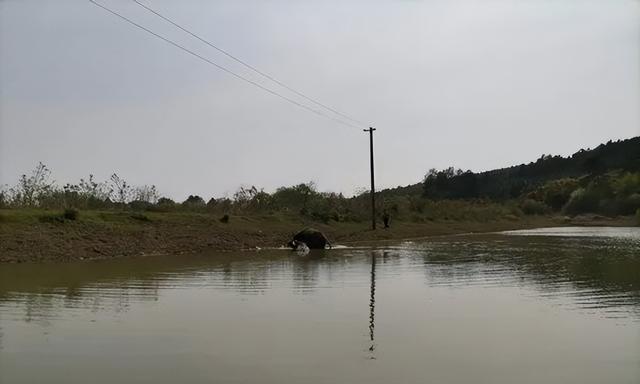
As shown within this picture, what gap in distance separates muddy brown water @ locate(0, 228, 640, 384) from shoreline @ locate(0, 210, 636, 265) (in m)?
5.90

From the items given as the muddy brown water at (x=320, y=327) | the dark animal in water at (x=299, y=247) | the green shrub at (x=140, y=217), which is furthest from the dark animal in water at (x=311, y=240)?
the muddy brown water at (x=320, y=327)

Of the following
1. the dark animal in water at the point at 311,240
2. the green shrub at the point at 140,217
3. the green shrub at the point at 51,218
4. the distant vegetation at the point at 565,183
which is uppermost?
the distant vegetation at the point at 565,183

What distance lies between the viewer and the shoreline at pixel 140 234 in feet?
83.6

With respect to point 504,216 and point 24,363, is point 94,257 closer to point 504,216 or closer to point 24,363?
point 24,363

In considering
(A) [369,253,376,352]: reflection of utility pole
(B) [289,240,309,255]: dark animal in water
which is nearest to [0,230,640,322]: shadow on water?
(A) [369,253,376,352]: reflection of utility pole

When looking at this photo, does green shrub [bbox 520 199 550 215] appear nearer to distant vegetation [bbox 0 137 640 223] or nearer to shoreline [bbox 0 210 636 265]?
distant vegetation [bbox 0 137 640 223]

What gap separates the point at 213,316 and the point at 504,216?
77.0 meters

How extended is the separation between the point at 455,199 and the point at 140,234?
99.9 m

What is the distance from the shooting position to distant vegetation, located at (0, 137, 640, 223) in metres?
39.4

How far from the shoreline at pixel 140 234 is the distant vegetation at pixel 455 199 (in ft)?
3.93

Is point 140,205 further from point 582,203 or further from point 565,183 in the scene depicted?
point 565,183

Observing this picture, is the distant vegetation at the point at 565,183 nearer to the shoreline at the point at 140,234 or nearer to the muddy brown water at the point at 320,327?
the shoreline at the point at 140,234

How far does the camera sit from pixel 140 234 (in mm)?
31188

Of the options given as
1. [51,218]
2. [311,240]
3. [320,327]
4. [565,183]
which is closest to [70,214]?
[51,218]
